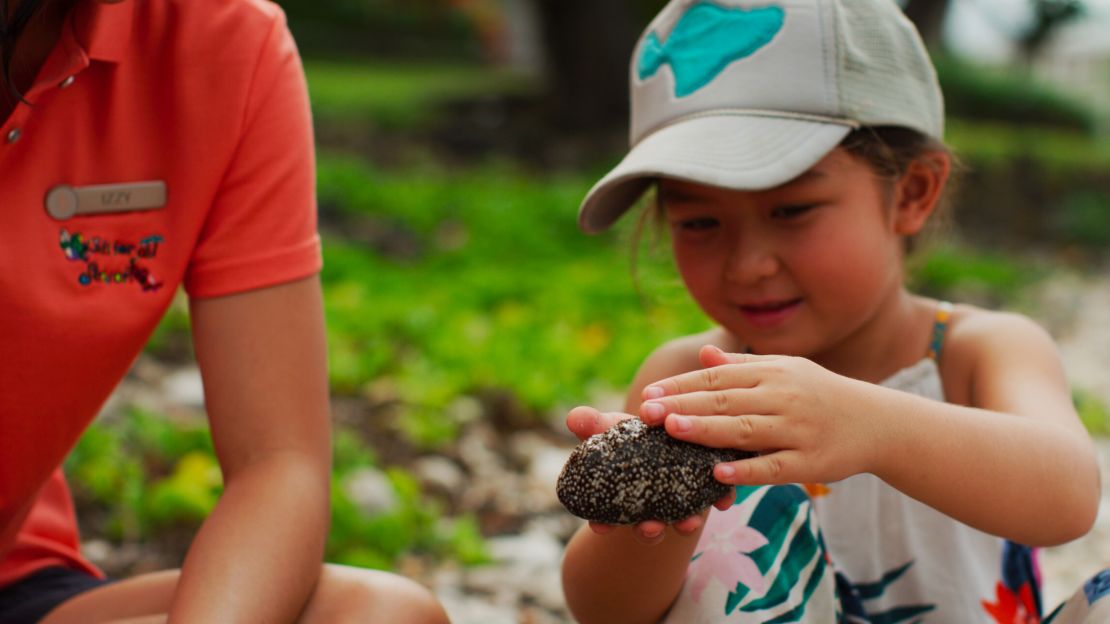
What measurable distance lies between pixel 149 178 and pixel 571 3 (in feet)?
25.0

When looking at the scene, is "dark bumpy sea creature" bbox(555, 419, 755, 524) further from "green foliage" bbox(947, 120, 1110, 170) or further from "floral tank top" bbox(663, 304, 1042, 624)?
"green foliage" bbox(947, 120, 1110, 170)

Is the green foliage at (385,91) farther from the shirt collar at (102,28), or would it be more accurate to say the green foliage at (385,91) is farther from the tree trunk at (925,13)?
the shirt collar at (102,28)

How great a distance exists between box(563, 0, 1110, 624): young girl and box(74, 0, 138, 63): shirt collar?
78 cm

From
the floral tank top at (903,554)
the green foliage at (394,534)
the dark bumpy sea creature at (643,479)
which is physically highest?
the dark bumpy sea creature at (643,479)

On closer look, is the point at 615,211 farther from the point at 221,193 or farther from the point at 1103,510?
the point at 1103,510

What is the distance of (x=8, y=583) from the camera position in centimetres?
186

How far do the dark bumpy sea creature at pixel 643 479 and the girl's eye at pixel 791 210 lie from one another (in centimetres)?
59

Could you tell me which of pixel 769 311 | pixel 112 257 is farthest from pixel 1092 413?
pixel 112 257

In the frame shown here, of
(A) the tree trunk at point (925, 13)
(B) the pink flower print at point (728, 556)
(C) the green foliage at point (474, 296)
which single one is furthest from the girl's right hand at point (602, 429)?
(A) the tree trunk at point (925, 13)

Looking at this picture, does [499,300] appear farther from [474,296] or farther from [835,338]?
[835,338]

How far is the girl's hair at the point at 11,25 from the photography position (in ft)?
4.89

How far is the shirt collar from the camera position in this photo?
1.59 meters

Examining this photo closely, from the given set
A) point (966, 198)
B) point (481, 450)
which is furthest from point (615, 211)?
point (966, 198)

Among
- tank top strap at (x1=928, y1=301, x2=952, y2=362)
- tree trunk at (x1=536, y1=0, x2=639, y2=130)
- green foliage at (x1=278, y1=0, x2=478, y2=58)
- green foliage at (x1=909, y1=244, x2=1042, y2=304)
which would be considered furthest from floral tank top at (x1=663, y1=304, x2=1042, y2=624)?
green foliage at (x1=278, y1=0, x2=478, y2=58)
